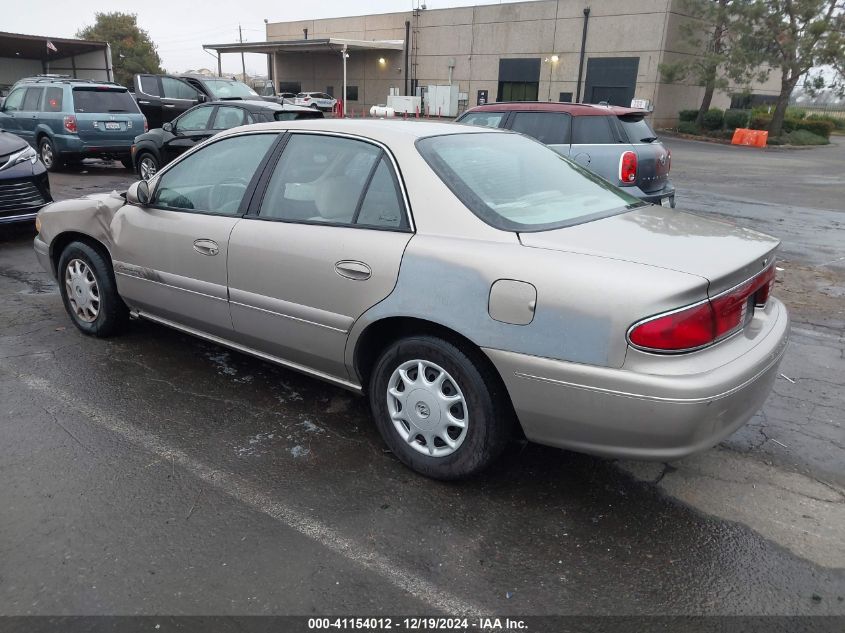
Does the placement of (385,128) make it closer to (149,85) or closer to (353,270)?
(353,270)

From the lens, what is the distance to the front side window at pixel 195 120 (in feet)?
38.2

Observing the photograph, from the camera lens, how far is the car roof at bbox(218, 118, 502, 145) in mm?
3332

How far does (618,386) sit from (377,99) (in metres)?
45.4

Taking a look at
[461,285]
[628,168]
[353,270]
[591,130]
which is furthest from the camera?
[591,130]

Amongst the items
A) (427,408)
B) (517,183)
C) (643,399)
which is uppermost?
(517,183)

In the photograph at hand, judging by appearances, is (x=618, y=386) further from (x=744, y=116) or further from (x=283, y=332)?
(x=744, y=116)

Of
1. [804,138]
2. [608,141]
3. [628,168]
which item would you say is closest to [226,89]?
[608,141]

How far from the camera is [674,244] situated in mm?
2844

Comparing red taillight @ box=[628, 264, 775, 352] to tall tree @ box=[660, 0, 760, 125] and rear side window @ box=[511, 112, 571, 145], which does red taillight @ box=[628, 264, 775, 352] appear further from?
tall tree @ box=[660, 0, 760, 125]

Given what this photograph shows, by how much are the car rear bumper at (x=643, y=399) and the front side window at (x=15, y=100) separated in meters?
15.3

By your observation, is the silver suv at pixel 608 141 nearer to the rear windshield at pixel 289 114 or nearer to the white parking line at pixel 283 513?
the rear windshield at pixel 289 114

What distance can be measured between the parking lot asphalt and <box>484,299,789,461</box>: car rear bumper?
47 centimetres

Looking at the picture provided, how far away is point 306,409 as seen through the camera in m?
3.84

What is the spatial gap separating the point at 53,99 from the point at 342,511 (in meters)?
13.8
